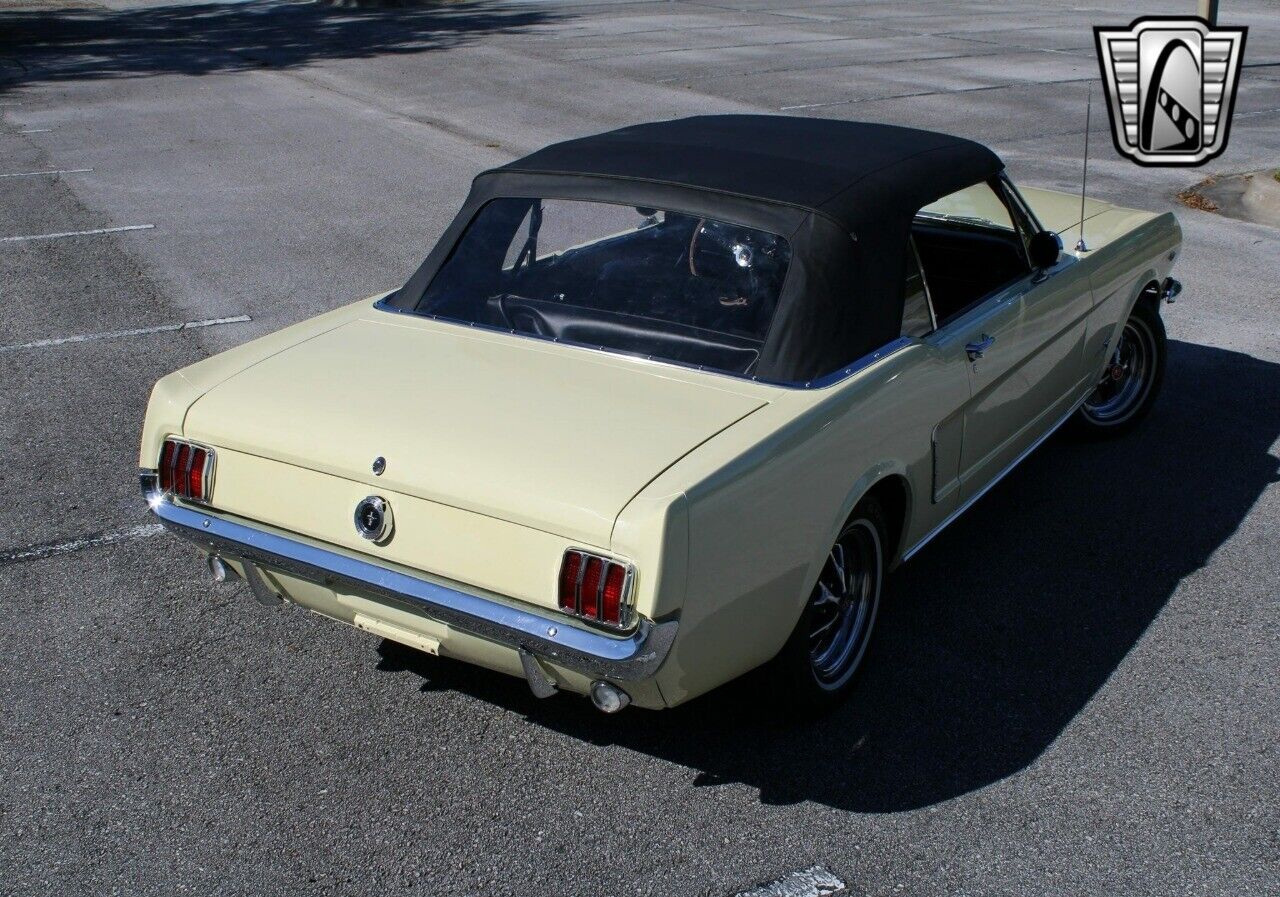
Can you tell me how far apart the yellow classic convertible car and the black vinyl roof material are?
2cm

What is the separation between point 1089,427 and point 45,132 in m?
12.7

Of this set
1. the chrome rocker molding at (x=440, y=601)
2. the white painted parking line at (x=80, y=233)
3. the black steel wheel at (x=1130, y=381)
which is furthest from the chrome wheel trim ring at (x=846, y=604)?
the white painted parking line at (x=80, y=233)

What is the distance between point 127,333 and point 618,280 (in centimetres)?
454

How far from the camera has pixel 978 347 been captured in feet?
14.6

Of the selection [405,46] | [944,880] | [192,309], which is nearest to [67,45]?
[405,46]

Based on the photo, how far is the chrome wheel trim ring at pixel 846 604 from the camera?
3977 millimetres

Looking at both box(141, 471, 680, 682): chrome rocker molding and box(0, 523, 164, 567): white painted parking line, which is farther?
box(0, 523, 164, 567): white painted parking line

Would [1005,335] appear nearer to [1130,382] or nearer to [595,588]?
[1130,382]

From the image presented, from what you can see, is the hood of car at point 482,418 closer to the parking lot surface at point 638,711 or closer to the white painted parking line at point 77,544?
the parking lot surface at point 638,711

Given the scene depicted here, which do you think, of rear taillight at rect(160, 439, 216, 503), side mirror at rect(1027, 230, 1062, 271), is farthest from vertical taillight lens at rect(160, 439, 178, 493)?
side mirror at rect(1027, 230, 1062, 271)

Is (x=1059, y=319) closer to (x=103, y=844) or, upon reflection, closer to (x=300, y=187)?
(x=103, y=844)

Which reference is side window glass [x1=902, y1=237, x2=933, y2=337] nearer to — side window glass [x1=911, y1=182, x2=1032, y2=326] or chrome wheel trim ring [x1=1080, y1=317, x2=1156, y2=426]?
side window glass [x1=911, y1=182, x2=1032, y2=326]

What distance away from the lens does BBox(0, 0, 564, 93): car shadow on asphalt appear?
2073 cm

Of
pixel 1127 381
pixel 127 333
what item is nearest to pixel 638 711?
pixel 1127 381
